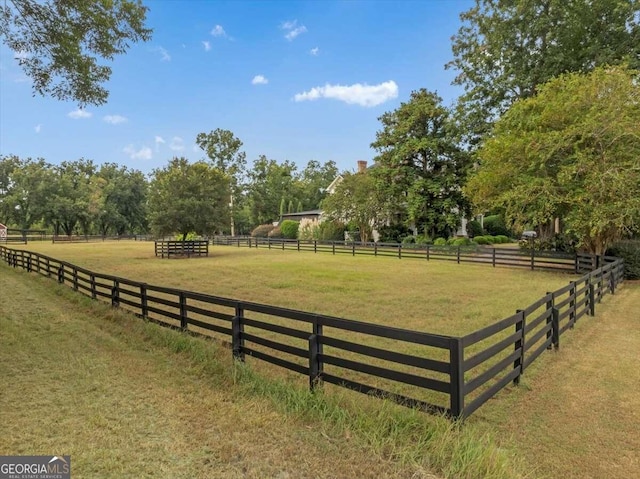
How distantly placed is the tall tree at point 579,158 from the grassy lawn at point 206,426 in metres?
13.0

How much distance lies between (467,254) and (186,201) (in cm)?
1870

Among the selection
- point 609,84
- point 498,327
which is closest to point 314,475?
point 498,327

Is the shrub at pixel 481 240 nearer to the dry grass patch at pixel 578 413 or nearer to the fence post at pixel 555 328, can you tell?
the dry grass patch at pixel 578 413

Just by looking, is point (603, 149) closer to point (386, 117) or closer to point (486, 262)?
point (486, 262)

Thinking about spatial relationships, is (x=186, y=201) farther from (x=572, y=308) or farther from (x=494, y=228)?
(x=494, y=228)

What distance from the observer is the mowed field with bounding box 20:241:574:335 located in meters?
8.60

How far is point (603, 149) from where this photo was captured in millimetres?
14062

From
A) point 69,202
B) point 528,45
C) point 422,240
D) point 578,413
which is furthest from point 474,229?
point 69,202

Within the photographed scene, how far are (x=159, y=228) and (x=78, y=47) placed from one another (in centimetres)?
2003

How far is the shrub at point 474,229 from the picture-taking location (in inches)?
1460

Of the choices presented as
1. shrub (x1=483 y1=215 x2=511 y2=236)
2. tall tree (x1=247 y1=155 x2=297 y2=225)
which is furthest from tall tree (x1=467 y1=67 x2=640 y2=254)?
tall tree (x1=247 y1=155 x2=297 y2=225)

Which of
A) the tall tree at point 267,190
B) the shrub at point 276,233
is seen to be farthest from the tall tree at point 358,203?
the tall tree at point 267,190

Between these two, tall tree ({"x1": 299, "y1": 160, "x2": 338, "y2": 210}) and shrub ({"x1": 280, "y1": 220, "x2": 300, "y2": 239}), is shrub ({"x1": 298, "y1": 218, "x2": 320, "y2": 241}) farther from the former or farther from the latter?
tall tree ({"x1": 299, "y1": 160, "x2": 338, "y2": 210})

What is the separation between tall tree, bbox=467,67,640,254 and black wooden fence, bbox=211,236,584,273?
4.11 ft
